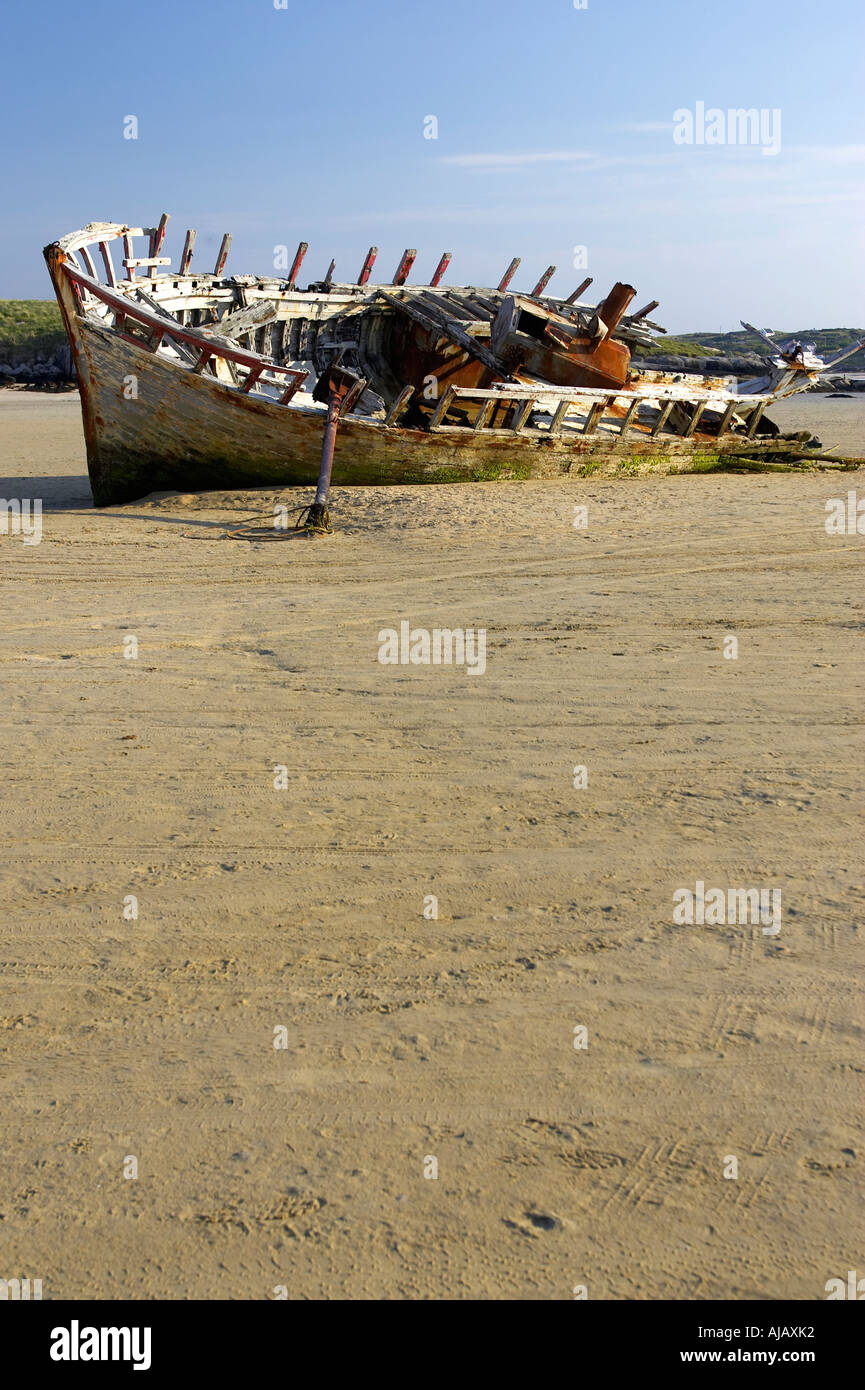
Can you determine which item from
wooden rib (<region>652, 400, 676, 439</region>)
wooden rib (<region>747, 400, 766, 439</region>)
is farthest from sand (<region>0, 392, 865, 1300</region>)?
wooden rib (<region>747, 400, 766, 439</region>)

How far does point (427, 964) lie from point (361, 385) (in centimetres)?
791

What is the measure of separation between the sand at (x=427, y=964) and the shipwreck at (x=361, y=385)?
14.0 ft

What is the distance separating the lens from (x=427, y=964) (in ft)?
10.1

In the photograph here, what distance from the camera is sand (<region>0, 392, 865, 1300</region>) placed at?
87.5 inches

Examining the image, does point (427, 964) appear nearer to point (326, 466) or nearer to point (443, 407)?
point (326, 466)

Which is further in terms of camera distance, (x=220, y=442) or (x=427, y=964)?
(x=220, y=442)

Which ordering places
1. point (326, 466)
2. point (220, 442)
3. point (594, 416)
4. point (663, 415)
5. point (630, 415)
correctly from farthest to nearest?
1. point (663, 415)
2. point (630, 415)
3. point (594, 416)
4. point (220, 442)
5. point (326, 466)

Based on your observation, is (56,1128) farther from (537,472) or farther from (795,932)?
(537,472)

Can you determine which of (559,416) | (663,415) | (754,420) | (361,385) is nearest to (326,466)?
(361,385)

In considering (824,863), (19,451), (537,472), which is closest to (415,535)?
(537,472)

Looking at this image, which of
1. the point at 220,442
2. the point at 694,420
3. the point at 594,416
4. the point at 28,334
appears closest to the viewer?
the point at 220,442

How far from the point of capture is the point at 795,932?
3254mm

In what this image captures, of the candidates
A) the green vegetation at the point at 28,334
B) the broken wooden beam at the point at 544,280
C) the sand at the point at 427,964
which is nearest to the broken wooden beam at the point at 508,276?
the broken wooden beam at the point at 544,280

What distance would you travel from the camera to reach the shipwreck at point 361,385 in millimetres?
9961
